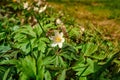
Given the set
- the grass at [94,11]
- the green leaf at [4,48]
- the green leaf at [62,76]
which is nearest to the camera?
the green leaf at [62,76]

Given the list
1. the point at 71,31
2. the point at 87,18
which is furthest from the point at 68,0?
the point at 71,31

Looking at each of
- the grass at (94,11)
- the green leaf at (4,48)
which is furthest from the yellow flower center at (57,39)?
the grass at (94,11)

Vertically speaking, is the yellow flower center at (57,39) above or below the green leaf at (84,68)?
above

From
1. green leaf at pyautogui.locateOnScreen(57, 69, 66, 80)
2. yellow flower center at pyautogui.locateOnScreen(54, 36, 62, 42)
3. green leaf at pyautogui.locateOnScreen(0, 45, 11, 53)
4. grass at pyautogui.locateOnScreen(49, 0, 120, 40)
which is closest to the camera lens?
green leaf at pyautogui.locateOnScreen(57, 69, 66, 80)

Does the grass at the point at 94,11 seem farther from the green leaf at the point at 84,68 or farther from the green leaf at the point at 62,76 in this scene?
the green leaf at the point at 62,76

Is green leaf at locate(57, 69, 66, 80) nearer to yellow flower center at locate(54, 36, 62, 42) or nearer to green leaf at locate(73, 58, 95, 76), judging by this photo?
green leaf at locate(73, 58, 95, 76)

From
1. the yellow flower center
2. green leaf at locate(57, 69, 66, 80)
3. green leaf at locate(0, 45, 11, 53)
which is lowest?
green leaf at locate(57, 69, 66, 80)

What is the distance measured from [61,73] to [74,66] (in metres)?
0.21

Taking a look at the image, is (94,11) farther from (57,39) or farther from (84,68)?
(84,68)

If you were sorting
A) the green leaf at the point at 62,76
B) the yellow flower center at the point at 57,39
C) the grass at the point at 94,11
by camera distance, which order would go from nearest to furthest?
the green leaf at the point at 62,76, the yellow flower center at the point at 57,39, the grass at the point at 94,11

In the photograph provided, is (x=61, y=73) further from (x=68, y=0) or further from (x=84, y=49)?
(x=68, y=0)

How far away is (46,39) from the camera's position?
354cm

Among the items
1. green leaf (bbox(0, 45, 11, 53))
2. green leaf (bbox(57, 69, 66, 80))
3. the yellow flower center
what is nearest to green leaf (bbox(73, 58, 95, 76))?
green leaf (bbox(57, 69, 66, 80))

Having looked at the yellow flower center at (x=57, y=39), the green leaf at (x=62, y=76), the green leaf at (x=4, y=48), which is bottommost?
the green leaf at (x=62, y=76)
